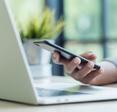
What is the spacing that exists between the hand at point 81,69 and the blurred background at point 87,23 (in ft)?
9.36

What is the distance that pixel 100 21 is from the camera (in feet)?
13.1

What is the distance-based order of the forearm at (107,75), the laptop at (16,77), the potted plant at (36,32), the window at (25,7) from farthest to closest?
the window at (25,7), the potted plant at (36,32), the forearm at (107,75), the laptop at (16,77)

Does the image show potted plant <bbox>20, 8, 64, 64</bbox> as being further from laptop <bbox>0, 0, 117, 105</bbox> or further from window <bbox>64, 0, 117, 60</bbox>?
window <bbox>64, 0, 117, 60</bbox>

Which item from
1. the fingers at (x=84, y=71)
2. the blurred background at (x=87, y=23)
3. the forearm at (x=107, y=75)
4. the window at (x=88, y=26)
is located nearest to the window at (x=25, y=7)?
the blurred background at (x=87, y=23)

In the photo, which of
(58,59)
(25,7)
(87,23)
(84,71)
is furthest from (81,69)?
(87,23)

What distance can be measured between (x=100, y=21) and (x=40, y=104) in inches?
132

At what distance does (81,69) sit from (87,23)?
3019 mm

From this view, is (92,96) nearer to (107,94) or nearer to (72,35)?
(107,94)

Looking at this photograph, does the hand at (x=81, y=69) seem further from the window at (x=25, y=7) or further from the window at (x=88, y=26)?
the window at (x=88, y=26)

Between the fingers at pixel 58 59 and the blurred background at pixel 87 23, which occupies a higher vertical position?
the blurred background at pixel 87 23

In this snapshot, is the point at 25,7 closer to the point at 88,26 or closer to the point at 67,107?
the point at 88,26

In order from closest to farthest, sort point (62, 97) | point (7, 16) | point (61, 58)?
point (7, 16) → point (62, 97) → point (61, 58)

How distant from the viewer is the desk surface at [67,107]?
0.69 meters

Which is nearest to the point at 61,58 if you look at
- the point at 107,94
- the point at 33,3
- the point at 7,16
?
the point at 107,94
